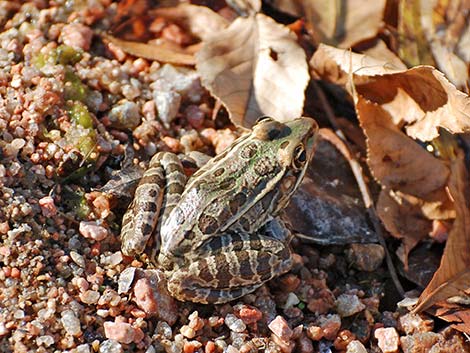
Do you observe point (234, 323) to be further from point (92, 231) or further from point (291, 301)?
point (92, 231)

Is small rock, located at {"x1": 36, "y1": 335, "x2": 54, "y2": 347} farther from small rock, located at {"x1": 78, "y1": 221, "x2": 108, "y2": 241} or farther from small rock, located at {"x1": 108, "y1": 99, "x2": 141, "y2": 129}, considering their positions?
small rock, located at {"x1": 108, "y1": 99, "x2": 141, "y2": 129}

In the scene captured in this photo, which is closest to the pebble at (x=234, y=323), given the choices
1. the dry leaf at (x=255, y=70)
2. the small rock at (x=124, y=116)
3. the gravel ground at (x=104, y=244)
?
the gravel ground at (x=104, y=244)

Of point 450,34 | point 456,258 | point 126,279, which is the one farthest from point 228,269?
point 450,34

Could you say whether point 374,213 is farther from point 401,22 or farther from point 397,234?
point 401,22

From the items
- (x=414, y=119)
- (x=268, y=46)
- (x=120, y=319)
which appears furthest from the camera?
(x=268, y=46)

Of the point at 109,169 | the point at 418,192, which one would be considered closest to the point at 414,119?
the point at 418,192

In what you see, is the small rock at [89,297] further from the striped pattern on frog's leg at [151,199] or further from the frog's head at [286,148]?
the frog's head at [286,148]
